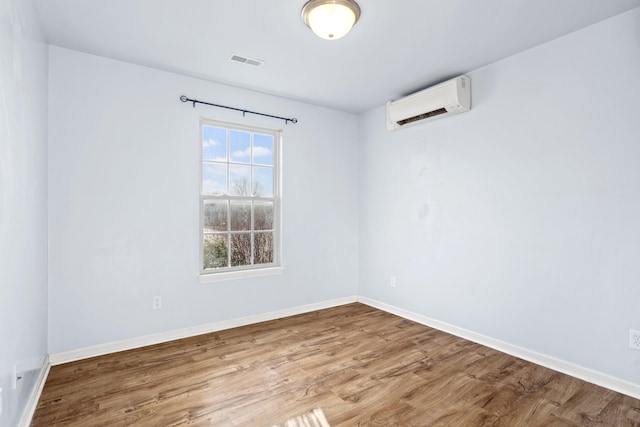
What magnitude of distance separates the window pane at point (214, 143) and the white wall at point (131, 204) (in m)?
0.14

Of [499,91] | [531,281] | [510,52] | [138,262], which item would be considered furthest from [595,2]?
[138,262]

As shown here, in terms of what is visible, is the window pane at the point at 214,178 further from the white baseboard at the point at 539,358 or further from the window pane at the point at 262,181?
the white baseboard at the point at 539,358

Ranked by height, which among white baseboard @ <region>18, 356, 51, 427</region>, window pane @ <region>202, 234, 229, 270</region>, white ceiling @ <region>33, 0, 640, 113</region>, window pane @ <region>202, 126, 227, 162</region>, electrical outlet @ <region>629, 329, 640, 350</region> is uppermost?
white ceiling @ <region>33, 0, 640, 113</region>

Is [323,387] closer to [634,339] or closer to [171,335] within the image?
[171,335]

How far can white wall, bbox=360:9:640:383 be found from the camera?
2.25 metres

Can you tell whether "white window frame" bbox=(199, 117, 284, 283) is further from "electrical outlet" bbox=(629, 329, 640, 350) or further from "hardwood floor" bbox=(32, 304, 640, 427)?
"electrical outlet" bbox=(629, 329, 640, 350)

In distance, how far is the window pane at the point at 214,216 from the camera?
342 cm

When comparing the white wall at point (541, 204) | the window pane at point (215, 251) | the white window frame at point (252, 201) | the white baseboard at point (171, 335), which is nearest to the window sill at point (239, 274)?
the white window frame at point (252, 201)

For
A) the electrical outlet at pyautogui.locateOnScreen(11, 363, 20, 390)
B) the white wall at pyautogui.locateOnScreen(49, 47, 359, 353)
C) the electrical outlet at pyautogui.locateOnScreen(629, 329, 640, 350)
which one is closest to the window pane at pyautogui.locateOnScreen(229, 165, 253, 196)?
the white wall at pyautogui.locateOnScreen(49, 47, 359, 353)

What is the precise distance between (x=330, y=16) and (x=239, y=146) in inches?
74.6

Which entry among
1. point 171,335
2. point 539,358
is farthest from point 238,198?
point 539,358

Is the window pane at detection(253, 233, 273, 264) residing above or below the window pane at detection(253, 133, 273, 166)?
below

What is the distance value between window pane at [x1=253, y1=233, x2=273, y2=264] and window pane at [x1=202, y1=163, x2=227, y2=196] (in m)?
0.67

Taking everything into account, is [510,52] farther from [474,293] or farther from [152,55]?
[152,55]
